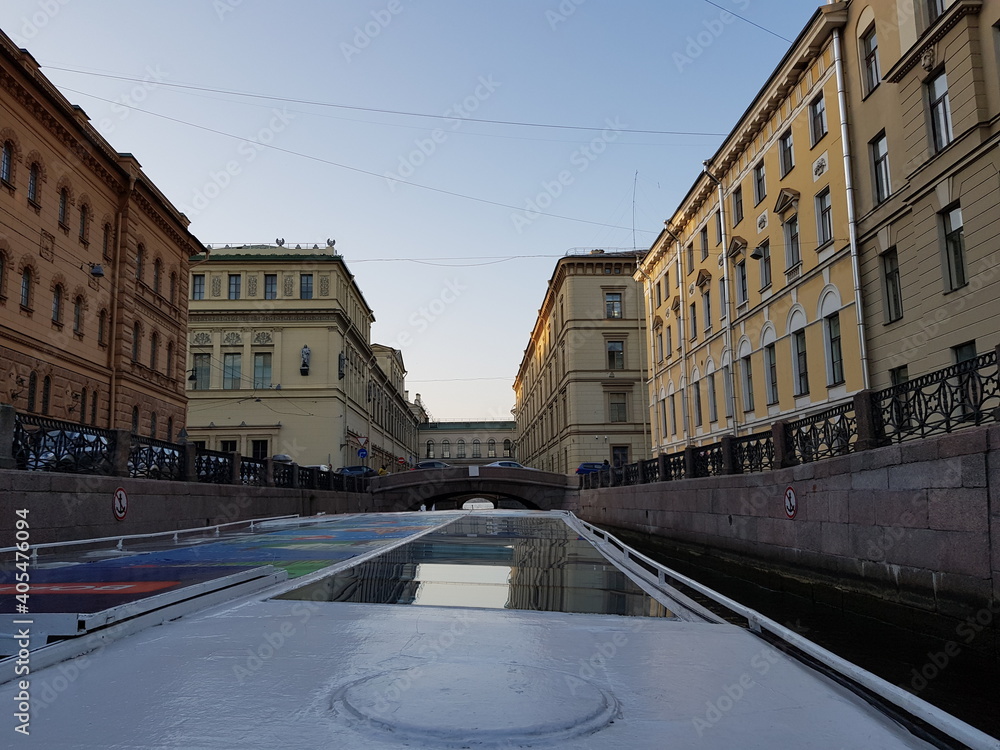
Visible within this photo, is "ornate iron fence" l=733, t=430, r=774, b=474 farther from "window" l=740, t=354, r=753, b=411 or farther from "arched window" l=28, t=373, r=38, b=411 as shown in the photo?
"arched window" l=28, t=373, r=38, b=411

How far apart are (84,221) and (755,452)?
74.0 feet

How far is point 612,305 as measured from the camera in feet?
167

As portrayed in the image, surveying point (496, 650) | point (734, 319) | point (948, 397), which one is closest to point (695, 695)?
point (496, 650)

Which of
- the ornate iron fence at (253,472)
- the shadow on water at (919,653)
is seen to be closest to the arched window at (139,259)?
the ornate iron fence at (253,472)

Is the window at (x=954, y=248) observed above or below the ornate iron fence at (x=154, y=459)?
above

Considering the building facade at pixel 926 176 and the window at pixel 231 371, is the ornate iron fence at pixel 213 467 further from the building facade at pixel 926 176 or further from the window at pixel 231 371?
the window at pixel 231 371

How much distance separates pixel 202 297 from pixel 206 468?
33390 mm

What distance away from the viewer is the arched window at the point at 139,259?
29.0 meters

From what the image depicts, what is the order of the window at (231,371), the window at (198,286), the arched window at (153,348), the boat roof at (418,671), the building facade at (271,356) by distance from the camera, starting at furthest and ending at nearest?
the window at (198,286)
the window at (231,371)
the building facade at (271,356)
the arched window at (153,348)
the boat roof at (418,671)

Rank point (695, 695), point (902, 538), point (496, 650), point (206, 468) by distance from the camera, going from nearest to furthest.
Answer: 1. point (695, 695)
2. point (496, 650)
3. point (902, 538)
4. point (206, 468)

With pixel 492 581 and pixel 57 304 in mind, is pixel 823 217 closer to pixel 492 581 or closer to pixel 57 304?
pixel 492 581

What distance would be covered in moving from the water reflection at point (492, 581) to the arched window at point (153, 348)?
2338 cm

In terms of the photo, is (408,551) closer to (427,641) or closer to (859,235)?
(427,641)

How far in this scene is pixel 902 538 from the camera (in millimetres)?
9258
